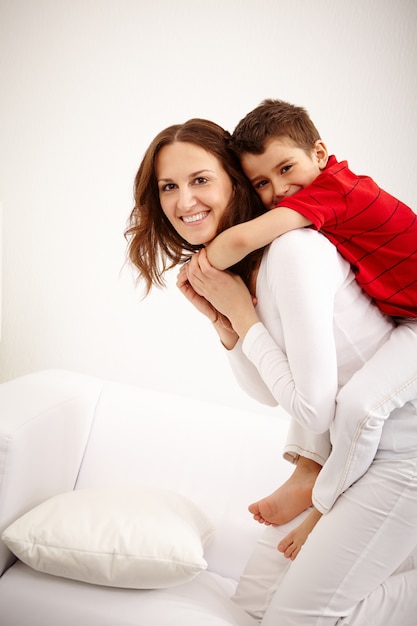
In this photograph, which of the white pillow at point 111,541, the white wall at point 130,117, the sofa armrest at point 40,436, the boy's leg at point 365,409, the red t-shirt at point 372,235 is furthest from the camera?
the white wall at point 130,117

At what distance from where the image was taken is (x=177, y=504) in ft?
5.13

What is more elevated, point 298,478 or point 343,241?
point 343,241

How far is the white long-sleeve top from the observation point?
1.13 m

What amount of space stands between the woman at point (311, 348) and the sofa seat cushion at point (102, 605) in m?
0.15

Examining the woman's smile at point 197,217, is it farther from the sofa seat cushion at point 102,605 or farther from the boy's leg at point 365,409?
the sofa seat cushion at point 102,605

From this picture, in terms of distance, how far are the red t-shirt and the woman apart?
4 cm

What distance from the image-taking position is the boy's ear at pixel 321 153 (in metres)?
1.42

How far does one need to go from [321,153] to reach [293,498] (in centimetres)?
87

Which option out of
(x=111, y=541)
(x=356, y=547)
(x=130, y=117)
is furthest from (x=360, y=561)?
(x=130, y=117)

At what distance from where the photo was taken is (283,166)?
4.51 ft

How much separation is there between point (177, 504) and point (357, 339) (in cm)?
69

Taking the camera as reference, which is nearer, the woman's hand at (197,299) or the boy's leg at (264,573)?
the boy's leg at (264,573)

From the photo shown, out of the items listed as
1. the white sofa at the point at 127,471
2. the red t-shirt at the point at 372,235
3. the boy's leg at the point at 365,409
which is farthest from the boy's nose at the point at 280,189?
the white sofa at the point at 127,471

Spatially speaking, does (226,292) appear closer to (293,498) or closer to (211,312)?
(211,312)
